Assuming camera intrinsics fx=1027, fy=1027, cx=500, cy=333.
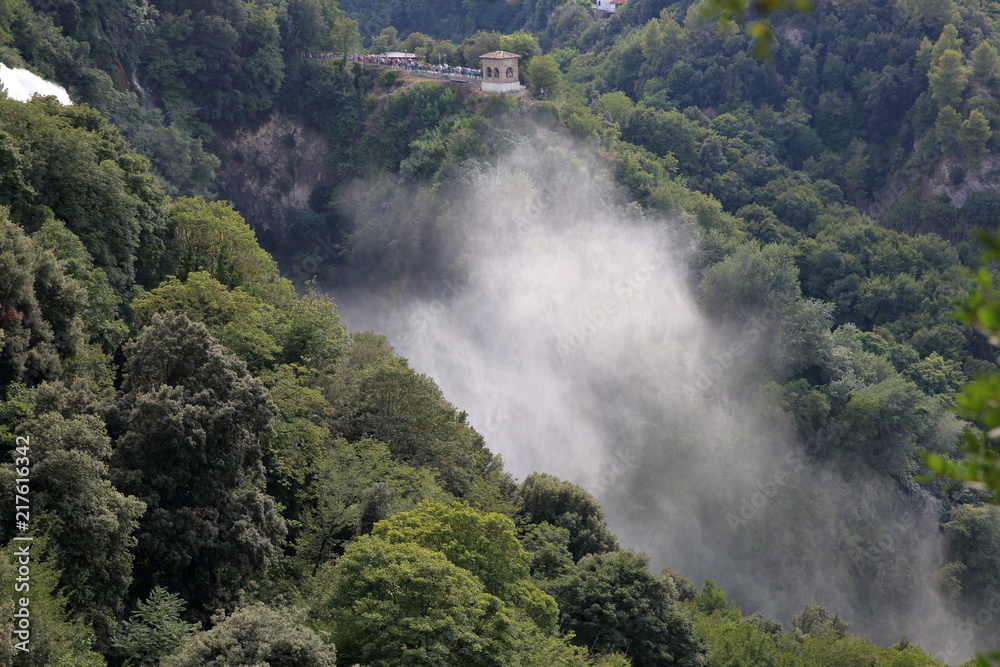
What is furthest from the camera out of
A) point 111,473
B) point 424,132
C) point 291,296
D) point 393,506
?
point 424,132

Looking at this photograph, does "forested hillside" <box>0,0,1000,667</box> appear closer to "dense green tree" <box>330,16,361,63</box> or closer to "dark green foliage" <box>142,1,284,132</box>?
"dark green foliage" <box>142,1,284,132</box>

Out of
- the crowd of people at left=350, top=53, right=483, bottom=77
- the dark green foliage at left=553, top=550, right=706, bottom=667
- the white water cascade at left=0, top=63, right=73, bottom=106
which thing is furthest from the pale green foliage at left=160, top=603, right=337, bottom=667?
the crowd of people at left=350, top=53, right=483, bottom=77

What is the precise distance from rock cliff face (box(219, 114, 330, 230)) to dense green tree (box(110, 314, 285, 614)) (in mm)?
51435

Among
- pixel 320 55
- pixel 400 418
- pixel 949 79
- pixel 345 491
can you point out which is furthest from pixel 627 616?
pixel 949 79

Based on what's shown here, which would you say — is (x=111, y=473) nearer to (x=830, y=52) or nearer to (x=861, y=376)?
(x=861, y=376)

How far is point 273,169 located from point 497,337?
80.2 feet

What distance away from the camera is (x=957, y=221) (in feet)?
315

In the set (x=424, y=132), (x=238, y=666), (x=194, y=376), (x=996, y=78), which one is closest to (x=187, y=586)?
(x=194, y=376)

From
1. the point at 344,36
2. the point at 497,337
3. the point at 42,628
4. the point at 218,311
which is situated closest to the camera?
the point at 42,628

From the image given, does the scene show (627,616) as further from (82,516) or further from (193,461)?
(82,516)

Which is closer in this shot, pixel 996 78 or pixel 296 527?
pixel 296 527

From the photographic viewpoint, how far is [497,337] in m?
79.4

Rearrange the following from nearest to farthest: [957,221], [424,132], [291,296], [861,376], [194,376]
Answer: [194,376], [291,296], [861,376], [424,132], [957,221]

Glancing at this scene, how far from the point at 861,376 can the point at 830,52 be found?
1813 inches
